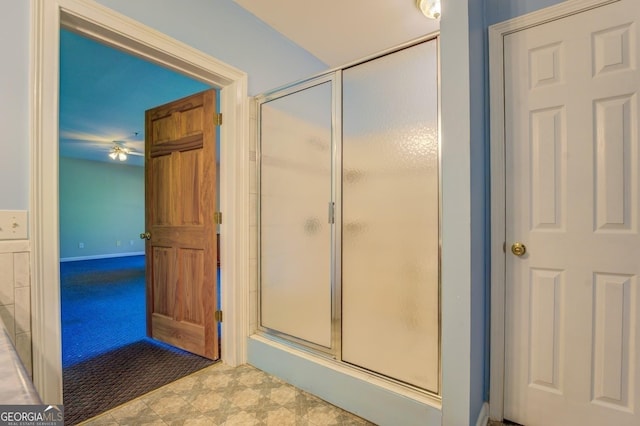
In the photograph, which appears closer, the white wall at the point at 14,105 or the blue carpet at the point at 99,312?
the white wall at the point at 14,105

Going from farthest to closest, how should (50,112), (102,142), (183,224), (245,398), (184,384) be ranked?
(102,142) < (183,224) < (184,384) < (245,398) < (50,112)

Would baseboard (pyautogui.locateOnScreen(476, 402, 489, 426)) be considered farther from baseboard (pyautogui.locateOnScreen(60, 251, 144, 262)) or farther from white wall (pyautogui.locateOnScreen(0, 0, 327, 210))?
baseboard (pyautogui.locateOnScreen(60, 251, 144, 262))

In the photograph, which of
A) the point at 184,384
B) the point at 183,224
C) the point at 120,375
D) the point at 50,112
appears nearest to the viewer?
the point at 50,112

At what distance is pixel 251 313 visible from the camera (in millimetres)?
2170

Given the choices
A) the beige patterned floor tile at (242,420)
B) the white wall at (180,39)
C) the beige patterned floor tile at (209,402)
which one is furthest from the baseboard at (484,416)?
the white wall at (180,39)

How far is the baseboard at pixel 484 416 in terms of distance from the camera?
1386 mm

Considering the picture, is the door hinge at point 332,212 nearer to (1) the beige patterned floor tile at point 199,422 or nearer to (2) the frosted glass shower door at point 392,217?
(2) the frosted glass shower door at point 392,217

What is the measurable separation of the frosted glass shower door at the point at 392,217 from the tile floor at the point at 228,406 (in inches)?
12.5

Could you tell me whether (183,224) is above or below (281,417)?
above

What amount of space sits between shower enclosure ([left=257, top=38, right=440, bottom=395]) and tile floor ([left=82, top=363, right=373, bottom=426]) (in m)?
0.27

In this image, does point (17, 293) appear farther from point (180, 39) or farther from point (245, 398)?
point (180, 39)

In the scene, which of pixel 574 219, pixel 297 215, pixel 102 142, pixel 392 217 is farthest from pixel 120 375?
pixel 102 142

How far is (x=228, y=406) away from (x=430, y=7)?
2918 mm

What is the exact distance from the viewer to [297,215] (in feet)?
6.56
